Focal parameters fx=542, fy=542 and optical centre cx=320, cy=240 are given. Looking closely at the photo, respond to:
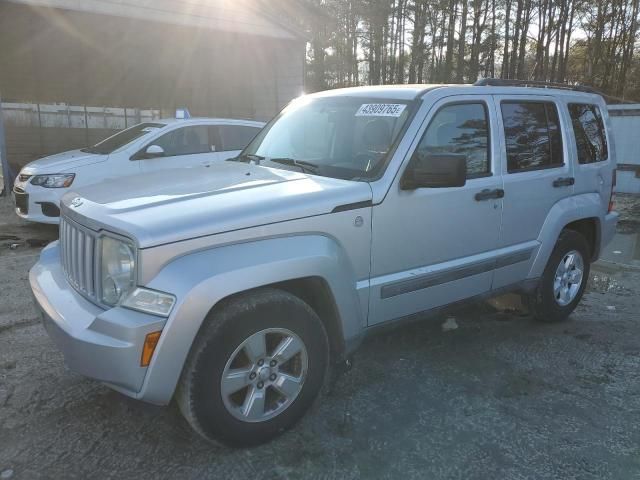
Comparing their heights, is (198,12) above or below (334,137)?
above

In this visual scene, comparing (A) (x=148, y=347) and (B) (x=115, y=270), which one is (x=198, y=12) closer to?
(B) (x=115, y=270)

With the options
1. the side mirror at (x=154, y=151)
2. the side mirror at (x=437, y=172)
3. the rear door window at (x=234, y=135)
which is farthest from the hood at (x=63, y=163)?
the side mirror at (x=437, y=172)

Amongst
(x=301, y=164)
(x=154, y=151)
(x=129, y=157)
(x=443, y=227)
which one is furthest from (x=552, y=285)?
(x=129, y=157)

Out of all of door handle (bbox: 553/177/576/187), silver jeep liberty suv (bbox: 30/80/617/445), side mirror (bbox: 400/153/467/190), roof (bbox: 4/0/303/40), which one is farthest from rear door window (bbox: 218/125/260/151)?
side mirror (bbox: 400/153/467/190)

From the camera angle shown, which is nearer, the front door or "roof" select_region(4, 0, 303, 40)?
the front door

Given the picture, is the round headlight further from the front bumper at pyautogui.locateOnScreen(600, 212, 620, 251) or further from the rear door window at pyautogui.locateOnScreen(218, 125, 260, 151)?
the rear door window at pyautogui.locateOnScreen(218, 125, 260, 151)

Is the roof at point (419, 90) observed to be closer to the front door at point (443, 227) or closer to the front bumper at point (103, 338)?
the front door at point (443, 227)

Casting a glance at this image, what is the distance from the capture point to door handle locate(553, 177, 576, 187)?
4266 millimetres

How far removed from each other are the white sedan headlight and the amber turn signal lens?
19.0 feet

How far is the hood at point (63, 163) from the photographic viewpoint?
7.41 m

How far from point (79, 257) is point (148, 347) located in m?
0.79

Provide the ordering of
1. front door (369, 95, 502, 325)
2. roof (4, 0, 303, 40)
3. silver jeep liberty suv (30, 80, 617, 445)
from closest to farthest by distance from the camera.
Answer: silver jeep liberty suv (30, 80, 617, 445), front door (369, 95, 502, 325), roof (4, 0, 303, 40)

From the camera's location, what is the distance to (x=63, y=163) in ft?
24.7

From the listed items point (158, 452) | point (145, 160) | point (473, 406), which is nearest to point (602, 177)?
point (473, 406)
